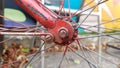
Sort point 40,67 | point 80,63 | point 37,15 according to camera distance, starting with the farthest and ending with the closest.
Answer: point 80,63, point 40,67, point 37,15

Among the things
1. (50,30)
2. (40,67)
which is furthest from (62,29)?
(40,67)

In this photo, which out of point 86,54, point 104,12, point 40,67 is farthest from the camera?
Result: point 104,12

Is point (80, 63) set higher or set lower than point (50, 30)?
lower

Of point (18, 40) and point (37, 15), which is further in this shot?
point (18, 40)

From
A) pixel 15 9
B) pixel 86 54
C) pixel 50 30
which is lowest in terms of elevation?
pixel 86 54

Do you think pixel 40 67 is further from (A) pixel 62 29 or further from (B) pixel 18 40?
(A) pixel 62 29

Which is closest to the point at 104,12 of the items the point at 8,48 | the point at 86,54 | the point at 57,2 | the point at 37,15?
the point at 57,2

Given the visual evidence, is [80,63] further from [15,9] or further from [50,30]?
[50,30]
